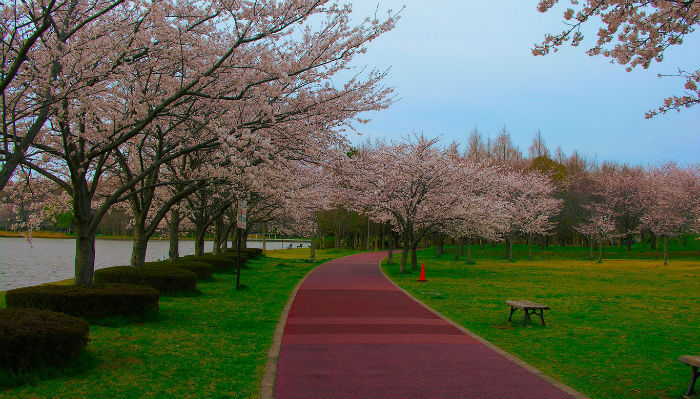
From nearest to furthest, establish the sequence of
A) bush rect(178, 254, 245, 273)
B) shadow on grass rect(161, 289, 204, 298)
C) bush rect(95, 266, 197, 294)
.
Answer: bush rect(95, 266, 197, 294) < shadow on grass rect(161, 289, 204, 298) < bush rect(178, 254, 245, 273)

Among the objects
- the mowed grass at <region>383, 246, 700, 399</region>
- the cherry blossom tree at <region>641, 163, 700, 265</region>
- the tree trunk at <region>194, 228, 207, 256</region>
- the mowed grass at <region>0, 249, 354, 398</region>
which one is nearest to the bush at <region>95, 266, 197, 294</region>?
the mowed grass at <region>0, 249, 354, 398</region>

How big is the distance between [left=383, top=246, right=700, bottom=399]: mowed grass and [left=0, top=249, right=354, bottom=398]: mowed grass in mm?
4116

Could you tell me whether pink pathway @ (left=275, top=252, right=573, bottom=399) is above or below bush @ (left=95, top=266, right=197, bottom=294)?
below

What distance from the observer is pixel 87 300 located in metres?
9.80

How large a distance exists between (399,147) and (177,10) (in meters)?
20.0

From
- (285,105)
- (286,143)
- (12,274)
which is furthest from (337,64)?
(12,274)

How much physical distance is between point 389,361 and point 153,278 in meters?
9.07

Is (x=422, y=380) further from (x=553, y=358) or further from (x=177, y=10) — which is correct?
(x=177, y=10)

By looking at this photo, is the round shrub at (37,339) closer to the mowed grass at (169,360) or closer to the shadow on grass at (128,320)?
the mowed grass at (169,360)

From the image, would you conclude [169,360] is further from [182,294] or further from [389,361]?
[182,294]

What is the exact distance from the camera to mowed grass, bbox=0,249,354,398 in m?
5.88

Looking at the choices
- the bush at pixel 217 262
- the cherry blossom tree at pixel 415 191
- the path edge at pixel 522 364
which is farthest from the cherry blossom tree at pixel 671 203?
the path edge at pixel 522 364

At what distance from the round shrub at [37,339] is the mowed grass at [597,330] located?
6.08 m

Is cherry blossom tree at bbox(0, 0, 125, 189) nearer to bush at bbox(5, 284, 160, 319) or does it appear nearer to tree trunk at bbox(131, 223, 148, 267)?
bush at bbox(5, 284, 160, 319)
